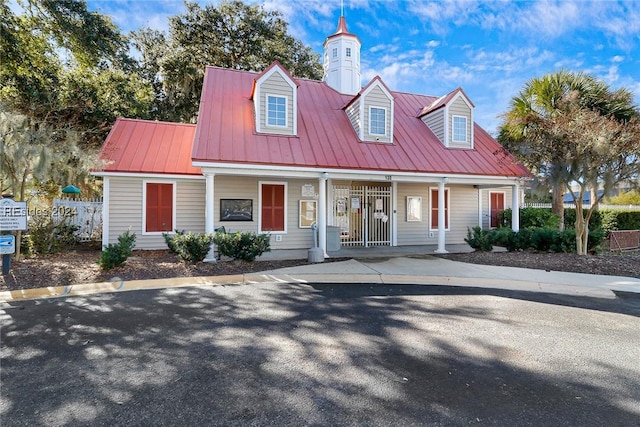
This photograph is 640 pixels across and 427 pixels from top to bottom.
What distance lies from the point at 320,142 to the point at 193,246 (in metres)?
5.34

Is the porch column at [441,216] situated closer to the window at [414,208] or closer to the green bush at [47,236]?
the window at [414,208]

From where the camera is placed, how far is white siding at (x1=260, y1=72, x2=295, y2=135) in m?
10.8

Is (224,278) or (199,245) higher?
(199,245)

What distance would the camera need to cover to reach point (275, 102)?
11.1 metres

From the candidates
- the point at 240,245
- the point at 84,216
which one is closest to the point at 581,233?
the point at 240,245

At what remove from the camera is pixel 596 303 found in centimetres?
604

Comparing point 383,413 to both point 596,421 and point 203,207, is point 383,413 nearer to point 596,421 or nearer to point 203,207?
point 596,421

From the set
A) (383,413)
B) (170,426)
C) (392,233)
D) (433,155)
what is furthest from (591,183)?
(170,426)

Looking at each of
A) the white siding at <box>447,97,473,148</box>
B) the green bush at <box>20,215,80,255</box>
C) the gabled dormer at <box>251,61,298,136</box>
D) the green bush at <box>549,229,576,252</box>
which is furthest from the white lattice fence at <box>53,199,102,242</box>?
the green bush at <box>549,229,576,252</box>

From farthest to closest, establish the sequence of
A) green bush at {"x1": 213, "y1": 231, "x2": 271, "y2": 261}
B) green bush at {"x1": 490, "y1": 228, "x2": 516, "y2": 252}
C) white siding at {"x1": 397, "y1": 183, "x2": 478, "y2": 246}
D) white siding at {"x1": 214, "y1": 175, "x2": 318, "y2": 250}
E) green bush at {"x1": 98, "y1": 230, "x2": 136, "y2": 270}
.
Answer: white siding at {"x1": 397, "y1": 183, "x2": 478, "y2": 246} < white siding at {"x1": 214, "y1": 175, "x2": 318, "y2": 250} < green bush at {"x1": 490, "y1": 228, "x2": 516, "y2": 252} < green bush at {"x1": 213, "y1": 231, "x2": 271, "y2": 261} < green bush at {"x1": 98, "y1": 230, "x2": 136, "y2": 270}

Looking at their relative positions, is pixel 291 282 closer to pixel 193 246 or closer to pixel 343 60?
pixel 193 246

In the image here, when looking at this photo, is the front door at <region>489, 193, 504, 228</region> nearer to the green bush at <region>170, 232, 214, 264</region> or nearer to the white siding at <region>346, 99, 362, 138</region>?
the white siding at <region>346, 99, 362, 138</region>

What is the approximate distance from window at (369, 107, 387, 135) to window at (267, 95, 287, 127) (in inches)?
127

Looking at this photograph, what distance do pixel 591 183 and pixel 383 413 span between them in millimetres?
10248
